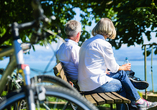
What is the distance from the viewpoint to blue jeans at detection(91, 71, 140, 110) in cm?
245

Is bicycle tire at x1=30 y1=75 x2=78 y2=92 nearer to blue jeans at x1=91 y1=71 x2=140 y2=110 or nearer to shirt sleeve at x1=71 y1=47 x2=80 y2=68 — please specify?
blue jeans at x1=91 y1=71 x2=140 y2=110

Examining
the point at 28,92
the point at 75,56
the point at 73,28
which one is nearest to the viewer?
the point at 28,92

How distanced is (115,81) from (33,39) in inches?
59.2

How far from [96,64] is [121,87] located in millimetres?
481

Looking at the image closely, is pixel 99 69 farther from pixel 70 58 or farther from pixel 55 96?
pixel 55 96

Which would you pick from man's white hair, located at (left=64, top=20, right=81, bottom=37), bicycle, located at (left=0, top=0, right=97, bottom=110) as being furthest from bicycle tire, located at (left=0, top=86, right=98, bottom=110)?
man's white hair, located at (left=64, top=20, right=81, bottom=37)

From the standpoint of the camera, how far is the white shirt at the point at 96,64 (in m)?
2.40

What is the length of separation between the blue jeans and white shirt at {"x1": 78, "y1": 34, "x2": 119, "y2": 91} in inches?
2.9

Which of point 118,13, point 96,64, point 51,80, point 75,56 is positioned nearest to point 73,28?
point 75,56

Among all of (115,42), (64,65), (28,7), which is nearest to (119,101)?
(64,65)

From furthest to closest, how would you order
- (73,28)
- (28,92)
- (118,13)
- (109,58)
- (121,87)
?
1. (118,13)
2. (73,28)
3. (121,87)
4. (109,58)
5. (28,92)

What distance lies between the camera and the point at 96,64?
95.7 inches

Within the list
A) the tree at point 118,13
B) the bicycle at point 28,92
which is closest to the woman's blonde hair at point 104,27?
the tree at point 118,13

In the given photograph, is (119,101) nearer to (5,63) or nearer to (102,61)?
(102,61)
